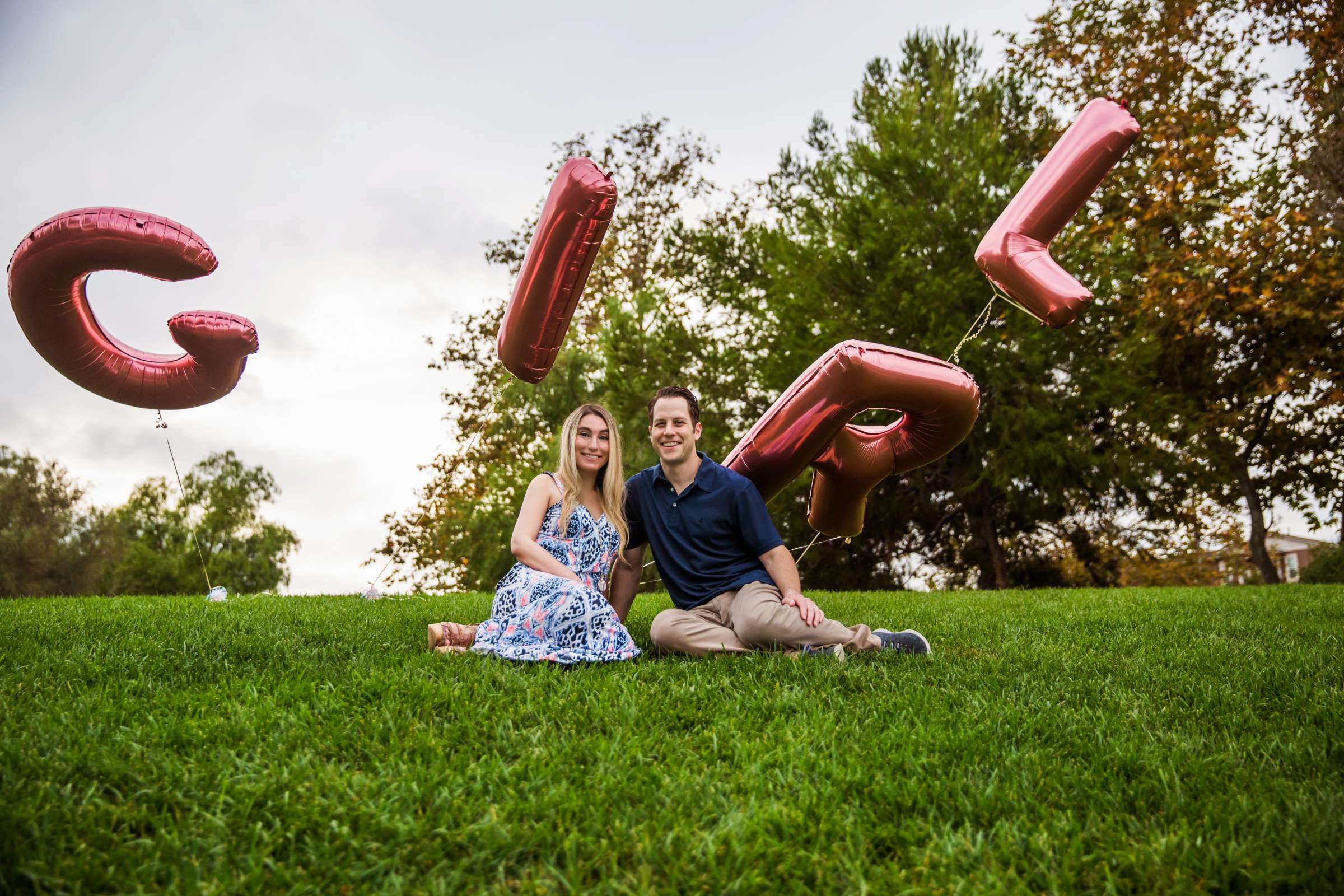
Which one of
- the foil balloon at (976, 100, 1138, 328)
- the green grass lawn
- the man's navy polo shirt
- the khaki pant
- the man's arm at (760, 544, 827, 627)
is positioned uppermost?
the foil balloon at (976, 100, 1138, 328)

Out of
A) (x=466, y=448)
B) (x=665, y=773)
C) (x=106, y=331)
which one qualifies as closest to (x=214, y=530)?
(x=466, y=448)

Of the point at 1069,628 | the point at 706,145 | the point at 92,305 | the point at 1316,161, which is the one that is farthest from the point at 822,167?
the point at 92,305

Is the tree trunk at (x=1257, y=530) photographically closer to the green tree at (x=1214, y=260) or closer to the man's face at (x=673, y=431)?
the green tree at (x=1214, y=260)

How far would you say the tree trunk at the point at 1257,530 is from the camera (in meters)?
14.5

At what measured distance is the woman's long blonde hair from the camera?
14.2 ft

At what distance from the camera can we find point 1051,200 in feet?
15.6

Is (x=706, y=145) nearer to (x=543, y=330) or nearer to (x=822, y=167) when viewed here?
(x=822, y=167)

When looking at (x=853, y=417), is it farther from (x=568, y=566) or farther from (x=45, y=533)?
(x=45, y=533)

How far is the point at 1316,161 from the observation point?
39.1 ft

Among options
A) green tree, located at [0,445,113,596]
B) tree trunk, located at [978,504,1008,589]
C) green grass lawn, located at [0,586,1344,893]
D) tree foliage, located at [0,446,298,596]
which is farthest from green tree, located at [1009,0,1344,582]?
green tree, located at [0,445,113,596]

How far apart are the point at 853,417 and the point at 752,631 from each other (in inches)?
50.4

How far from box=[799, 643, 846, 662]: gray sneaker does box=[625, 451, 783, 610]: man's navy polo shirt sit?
42cm

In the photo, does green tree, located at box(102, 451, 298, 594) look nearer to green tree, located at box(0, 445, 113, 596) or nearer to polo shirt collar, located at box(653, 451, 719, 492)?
green tree, located at box(0, 445, 113, 596)

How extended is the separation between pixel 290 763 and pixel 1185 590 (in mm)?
8386
